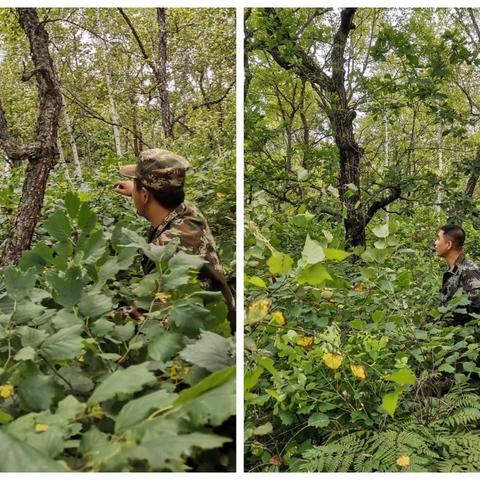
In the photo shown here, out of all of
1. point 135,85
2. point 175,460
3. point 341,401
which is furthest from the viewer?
point 135,85

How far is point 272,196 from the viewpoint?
5.27 ft

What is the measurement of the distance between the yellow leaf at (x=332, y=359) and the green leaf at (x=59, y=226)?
21.2 inches

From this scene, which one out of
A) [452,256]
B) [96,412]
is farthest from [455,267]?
[96,412]

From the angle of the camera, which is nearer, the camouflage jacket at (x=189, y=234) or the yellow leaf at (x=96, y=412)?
the yellow leaf at (x=96, y=412)

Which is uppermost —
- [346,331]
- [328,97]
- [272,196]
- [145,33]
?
[145,33]

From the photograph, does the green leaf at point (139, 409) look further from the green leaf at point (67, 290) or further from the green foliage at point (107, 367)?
the green leaf at point (67, 290)

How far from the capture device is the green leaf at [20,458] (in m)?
0.38

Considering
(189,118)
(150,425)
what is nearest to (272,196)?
(189,118)

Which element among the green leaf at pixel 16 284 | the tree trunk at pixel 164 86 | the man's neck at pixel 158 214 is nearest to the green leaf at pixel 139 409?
the green leaf at pixel 16 284

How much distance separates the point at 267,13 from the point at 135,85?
0.42 meters

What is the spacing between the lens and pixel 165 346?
1.84 ft

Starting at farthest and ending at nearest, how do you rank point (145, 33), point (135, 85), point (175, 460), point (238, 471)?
point (135, 85)
point (145, 33)
point (238, 471)
point (175, 460)

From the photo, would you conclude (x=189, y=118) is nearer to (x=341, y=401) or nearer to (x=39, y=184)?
(x=39, y=184)

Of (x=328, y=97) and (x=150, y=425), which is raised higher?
(x=328, y=97)
